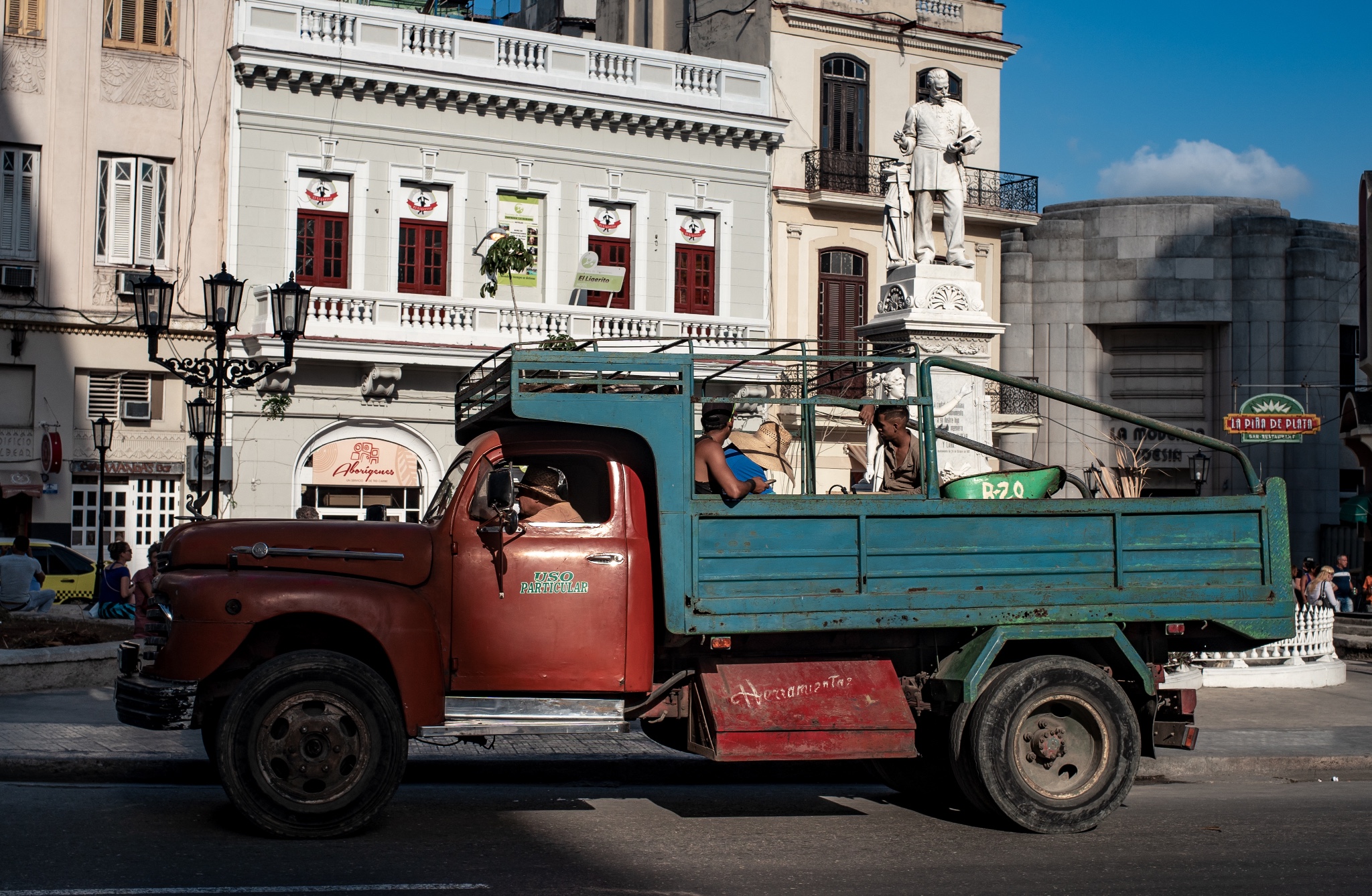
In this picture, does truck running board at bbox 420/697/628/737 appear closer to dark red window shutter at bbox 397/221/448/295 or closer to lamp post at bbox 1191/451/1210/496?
dark red window shutter at bbox 397/221/448/295

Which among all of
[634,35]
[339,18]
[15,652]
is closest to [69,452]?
[339,18]

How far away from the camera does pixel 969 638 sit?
873cm

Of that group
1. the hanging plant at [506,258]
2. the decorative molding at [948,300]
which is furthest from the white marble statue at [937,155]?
the hanging plant at [506,258]

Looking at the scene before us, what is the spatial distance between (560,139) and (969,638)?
22540 mm

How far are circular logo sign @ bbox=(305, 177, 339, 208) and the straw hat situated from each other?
A: 14.6 meters

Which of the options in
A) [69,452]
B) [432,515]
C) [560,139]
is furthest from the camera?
[560,139]

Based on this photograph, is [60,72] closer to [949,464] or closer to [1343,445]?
[949,464]

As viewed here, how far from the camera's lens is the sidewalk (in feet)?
32.9

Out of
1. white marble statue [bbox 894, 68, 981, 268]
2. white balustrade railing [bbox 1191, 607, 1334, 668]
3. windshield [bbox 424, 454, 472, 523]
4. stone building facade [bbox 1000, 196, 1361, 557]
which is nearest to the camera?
windshield [bbox 424, 454, 472, 523]

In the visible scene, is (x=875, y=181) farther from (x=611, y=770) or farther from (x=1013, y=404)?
(x=611, y=770)

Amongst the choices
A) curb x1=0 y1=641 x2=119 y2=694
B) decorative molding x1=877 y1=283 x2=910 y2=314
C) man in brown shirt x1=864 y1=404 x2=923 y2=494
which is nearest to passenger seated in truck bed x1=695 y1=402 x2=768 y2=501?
man in brown shirt x1=864 y1=404 x2=923 y2=494

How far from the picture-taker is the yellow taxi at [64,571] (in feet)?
80.9

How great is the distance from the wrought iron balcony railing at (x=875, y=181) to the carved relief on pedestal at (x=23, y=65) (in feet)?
49.1

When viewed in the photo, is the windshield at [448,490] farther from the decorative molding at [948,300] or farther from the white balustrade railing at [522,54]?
the white balustrade railing at [522,54]
